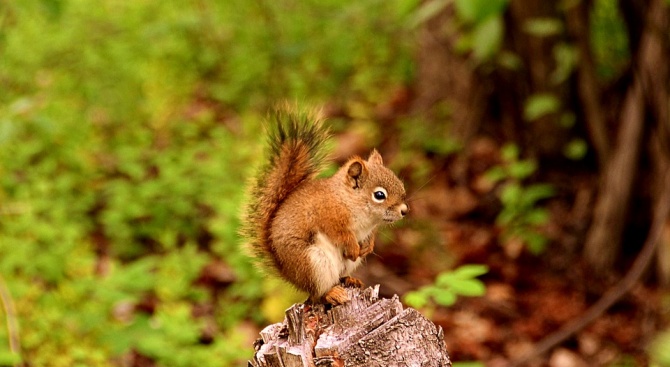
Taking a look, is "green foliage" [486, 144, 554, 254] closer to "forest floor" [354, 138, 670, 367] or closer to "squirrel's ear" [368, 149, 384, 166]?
"forest floor" [354, 138, 670, 367]

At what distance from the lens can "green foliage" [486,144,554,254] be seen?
4.68 m

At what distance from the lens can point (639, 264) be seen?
4.26 metres

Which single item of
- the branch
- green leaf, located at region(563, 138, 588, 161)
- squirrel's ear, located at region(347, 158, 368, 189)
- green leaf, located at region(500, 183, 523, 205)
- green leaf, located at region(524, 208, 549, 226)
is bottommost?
squirrel's ear, located at region(347, 158, 368, 189)

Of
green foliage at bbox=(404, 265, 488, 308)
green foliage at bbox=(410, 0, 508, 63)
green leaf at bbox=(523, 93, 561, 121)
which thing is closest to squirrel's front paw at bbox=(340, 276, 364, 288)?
green foliage at bbox=(404, 265, 488, 308)

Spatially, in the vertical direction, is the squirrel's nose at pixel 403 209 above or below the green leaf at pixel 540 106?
below

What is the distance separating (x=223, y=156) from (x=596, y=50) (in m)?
2.28

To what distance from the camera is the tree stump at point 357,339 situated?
1.59m

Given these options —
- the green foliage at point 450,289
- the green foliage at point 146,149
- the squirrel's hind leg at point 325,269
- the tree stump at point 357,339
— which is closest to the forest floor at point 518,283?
the green foliage at point 146,149

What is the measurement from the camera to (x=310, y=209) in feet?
6.56

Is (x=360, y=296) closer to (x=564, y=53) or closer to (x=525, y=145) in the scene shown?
(x=564, y=53)

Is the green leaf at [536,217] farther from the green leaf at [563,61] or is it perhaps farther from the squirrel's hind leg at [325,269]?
the squirrel's hind leg at [325,269]

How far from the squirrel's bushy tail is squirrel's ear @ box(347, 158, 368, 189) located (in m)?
0.08

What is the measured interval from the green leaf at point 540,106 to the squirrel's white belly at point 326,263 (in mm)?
2704

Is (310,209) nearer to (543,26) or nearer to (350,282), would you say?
(350,282)
